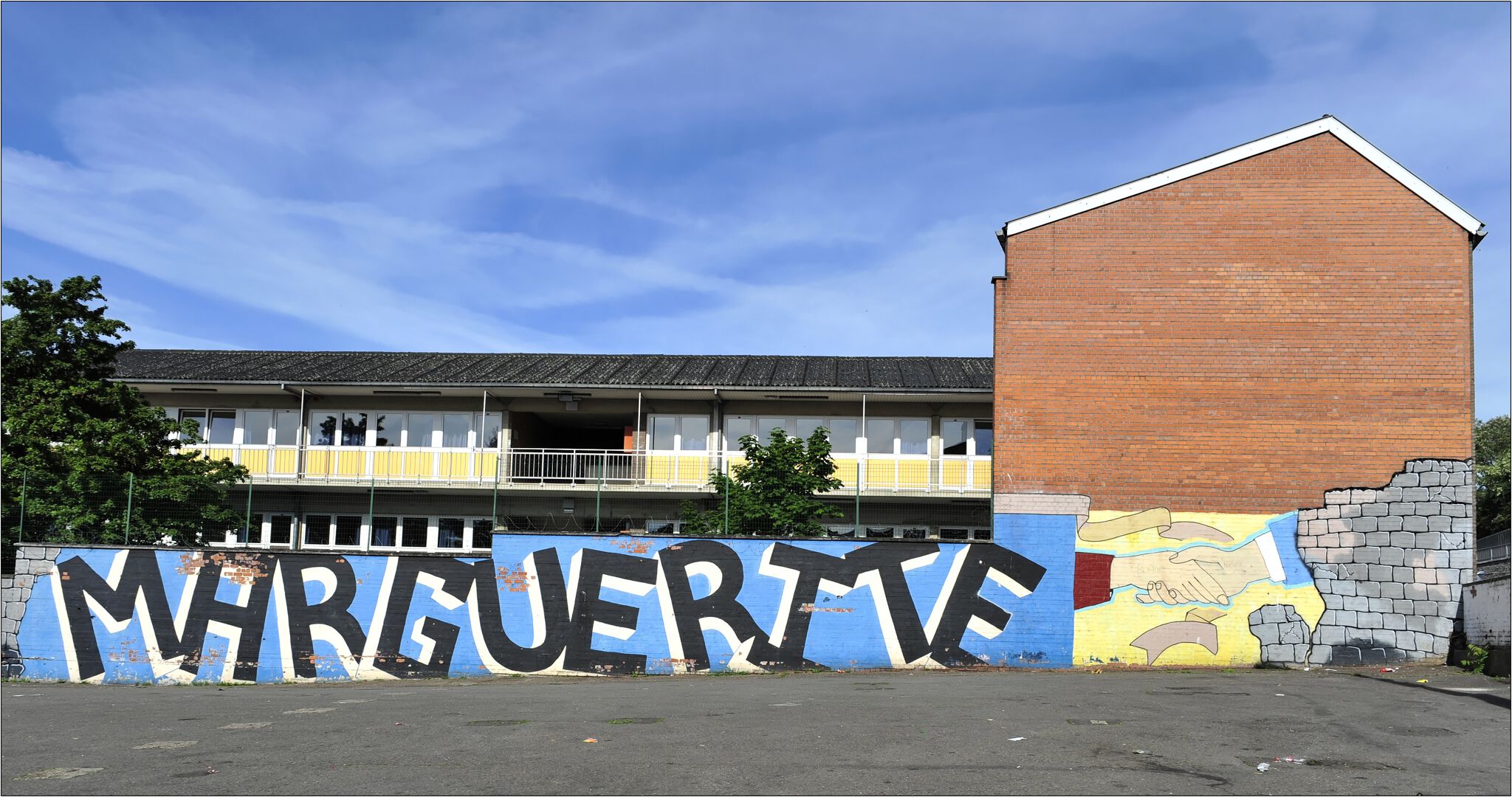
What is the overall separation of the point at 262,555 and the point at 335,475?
8670mm

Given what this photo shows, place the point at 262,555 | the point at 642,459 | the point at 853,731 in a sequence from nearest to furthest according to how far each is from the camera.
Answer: the point at 853,731
the point at 262,555
the point at 642,459

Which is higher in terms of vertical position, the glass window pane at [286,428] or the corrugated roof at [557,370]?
the corrugated roof at [557,370]

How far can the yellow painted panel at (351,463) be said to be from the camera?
2592cm

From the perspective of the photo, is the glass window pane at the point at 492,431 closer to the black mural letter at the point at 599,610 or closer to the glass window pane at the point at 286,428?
the glass window pane at the point at 286,428

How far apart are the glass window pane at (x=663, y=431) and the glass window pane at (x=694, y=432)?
26 cm

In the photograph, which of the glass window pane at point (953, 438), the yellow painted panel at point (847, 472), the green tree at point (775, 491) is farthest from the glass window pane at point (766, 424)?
the green tree at point (775, 491)

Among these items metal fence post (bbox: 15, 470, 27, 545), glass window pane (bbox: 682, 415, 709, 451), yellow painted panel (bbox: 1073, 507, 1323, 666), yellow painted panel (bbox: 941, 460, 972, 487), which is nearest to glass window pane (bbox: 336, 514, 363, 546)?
glass window pane (bbox: 682, 415, 709, 451)

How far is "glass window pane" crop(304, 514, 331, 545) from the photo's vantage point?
26.0m

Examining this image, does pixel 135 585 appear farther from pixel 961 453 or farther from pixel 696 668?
pixel 961 453

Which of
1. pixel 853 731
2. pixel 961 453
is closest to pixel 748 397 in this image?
pixel 961 453

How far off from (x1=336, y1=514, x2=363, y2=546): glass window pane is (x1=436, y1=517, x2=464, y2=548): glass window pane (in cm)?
203

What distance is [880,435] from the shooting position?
26438 millimetres

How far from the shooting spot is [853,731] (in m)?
9.98

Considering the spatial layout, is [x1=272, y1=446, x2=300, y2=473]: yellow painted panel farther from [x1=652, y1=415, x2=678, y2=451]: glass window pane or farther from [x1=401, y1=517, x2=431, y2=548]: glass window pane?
[x1=652, y1=415, x2=678, y2=451]: glass window pane
